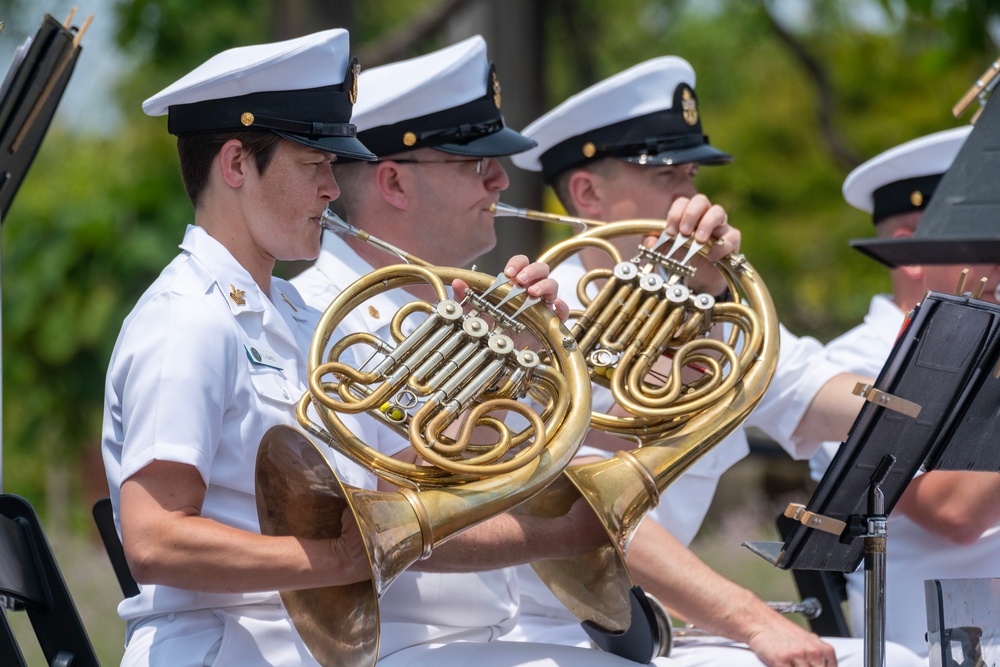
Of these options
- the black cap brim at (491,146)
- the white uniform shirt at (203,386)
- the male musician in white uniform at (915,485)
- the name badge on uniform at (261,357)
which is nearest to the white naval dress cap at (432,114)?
the black cap brim at (491,146)

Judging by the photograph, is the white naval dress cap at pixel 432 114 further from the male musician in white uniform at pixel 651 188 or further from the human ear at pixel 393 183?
the male musician in white uniform at pixel 651 188

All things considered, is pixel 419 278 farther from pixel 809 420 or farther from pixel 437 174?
pixel 809 420

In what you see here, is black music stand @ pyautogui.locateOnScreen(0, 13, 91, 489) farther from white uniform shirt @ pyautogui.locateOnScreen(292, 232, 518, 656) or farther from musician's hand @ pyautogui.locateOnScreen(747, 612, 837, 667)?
musician's hand @ pyautogui.locateOnScreen(747, 612, 837, 667)

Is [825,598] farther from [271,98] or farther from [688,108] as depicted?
[271,98]

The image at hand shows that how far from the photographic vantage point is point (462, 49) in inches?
130

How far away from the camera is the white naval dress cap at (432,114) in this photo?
123 inches

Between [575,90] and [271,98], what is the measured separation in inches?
328

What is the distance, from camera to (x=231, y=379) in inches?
90.6

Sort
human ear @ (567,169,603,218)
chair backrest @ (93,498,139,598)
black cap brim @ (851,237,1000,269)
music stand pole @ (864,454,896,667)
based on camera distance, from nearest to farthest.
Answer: black cap brim @ (851,237,1000,269) < music stand pole @ (864,454,896,667) < chair backrest @ (93,498,139,598) < human ear @ (567,169,603,218)

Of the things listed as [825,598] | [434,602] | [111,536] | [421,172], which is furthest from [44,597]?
[825,598]

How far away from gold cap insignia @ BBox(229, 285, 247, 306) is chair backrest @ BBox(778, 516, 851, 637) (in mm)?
1690

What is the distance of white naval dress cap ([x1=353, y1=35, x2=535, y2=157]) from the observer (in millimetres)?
3135

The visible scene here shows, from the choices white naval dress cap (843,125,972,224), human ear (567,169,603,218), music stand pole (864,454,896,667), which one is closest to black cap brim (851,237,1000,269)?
music stand pole (864,454,896,667)

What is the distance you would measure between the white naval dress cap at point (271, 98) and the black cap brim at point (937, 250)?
1.03 meters
